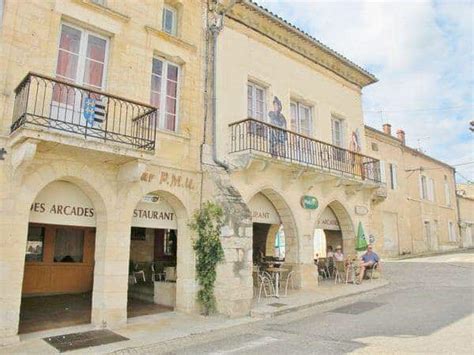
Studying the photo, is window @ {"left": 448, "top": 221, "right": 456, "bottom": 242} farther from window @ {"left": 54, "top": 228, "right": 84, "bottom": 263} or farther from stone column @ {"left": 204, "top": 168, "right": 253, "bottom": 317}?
window @ {"left": 54, "top": 228, "right": 84, "bottom": 263}

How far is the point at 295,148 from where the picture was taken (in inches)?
443

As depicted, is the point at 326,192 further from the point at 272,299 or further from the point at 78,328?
the point at 78,328

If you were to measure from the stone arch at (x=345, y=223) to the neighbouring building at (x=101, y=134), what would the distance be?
608 centimetres

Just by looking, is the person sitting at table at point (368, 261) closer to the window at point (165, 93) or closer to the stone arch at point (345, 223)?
the stone arch at point (345, 223)

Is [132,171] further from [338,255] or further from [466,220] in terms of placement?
[466,220]

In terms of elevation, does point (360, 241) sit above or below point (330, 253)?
above

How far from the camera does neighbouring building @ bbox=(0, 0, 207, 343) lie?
6457mm

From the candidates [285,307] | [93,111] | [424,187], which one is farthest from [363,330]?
[424,187]

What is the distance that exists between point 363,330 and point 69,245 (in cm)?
861

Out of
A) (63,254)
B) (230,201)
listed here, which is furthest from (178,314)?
(63,254)

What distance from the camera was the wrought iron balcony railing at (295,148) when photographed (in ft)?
32.7

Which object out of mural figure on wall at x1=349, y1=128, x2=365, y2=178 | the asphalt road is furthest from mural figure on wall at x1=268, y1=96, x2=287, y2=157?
the asphalt road

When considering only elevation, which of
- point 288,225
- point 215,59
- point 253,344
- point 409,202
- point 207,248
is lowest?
point 253,344

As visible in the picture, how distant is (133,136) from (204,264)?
10.3ft
